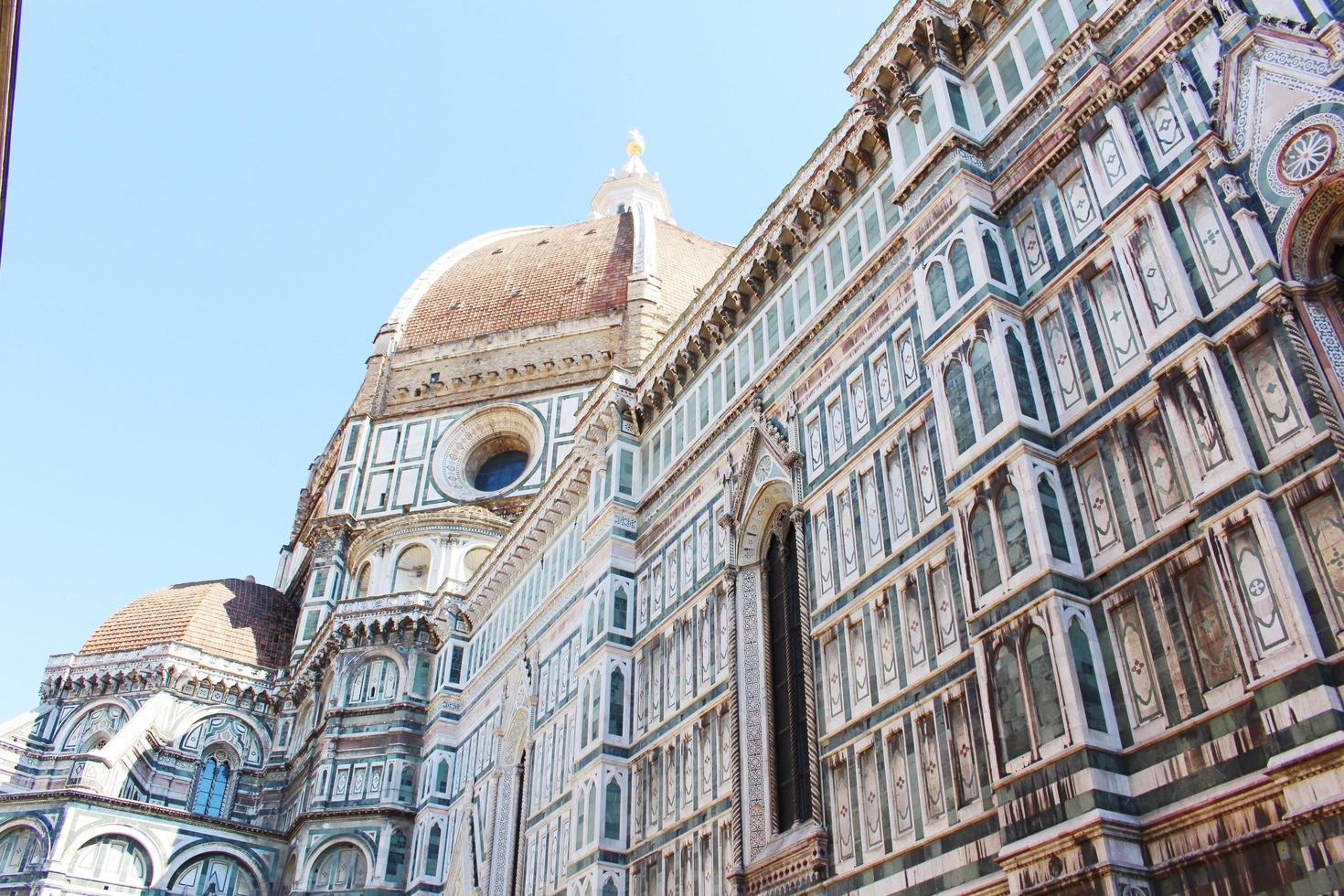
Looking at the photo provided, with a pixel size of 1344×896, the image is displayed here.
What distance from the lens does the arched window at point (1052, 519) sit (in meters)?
11.0

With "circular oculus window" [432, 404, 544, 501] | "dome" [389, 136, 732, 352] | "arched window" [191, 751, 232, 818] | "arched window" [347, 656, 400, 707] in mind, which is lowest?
"arched window" [191, 751, 232, 818]

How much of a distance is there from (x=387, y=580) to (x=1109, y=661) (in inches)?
1092

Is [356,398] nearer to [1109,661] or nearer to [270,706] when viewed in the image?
[270,706]

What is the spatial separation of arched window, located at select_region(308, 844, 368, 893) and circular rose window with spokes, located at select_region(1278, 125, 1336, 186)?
2558 cm

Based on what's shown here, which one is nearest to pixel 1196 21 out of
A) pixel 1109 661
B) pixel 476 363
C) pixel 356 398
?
pixel 1109 661

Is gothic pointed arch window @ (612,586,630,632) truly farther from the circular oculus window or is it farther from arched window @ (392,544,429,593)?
the circular oculus window

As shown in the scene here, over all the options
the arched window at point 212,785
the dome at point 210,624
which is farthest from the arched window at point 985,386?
the dome at point 210,624

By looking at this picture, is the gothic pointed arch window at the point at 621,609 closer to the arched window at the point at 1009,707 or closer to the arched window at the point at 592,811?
the arched window at the point at 592,811

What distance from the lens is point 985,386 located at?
41.4 ft

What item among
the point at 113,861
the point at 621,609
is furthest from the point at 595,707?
the point at 113,861

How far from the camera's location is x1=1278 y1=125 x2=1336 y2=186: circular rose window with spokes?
9.99 m

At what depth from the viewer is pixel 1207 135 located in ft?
37.2

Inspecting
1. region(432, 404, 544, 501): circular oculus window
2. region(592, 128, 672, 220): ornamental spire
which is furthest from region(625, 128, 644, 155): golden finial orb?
region(432, 404, 544, 501): circular oculus window

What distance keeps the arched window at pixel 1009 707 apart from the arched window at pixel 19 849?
26.5 m
